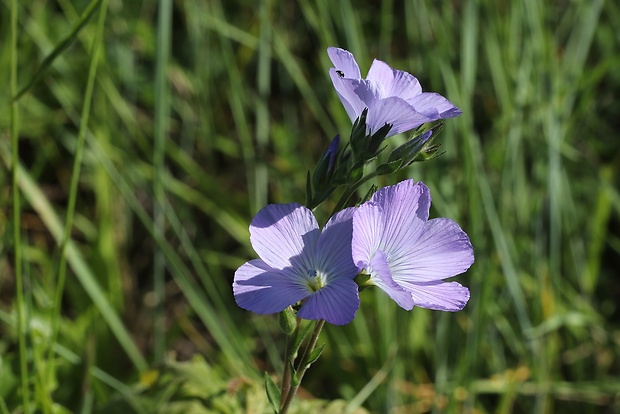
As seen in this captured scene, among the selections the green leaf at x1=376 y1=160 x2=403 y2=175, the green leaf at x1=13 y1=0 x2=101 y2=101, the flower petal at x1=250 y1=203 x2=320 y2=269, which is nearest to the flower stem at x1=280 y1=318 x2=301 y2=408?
the flower petal at x1=250 y1=203 x2=320 y2=269

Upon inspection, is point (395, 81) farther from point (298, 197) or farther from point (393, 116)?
point (298, 197)

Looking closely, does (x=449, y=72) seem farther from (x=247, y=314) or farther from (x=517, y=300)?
(x=247, y=314)

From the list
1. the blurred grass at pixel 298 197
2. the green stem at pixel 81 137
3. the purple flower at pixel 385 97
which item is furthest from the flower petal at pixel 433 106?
the blurred grass at pixel 298 197

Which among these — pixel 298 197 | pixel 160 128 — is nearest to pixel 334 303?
pixel 160 128

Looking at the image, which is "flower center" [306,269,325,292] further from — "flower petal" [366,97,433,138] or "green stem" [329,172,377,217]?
"flower petal" [366,97,433,138]

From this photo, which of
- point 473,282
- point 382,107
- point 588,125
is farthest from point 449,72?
point 382,107

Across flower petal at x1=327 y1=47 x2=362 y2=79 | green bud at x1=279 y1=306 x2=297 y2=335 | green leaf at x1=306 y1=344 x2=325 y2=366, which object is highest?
flower petal at x1=327 y1=47 x2=362 y2=79

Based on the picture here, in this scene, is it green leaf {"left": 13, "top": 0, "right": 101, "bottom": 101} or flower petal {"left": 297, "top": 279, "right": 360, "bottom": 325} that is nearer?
flower petal {"left": 297, "top": 279, "right": 360, "bottom": 325}

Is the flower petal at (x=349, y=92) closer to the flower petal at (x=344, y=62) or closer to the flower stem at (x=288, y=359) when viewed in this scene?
the flower petal at (x=344, y=62)
